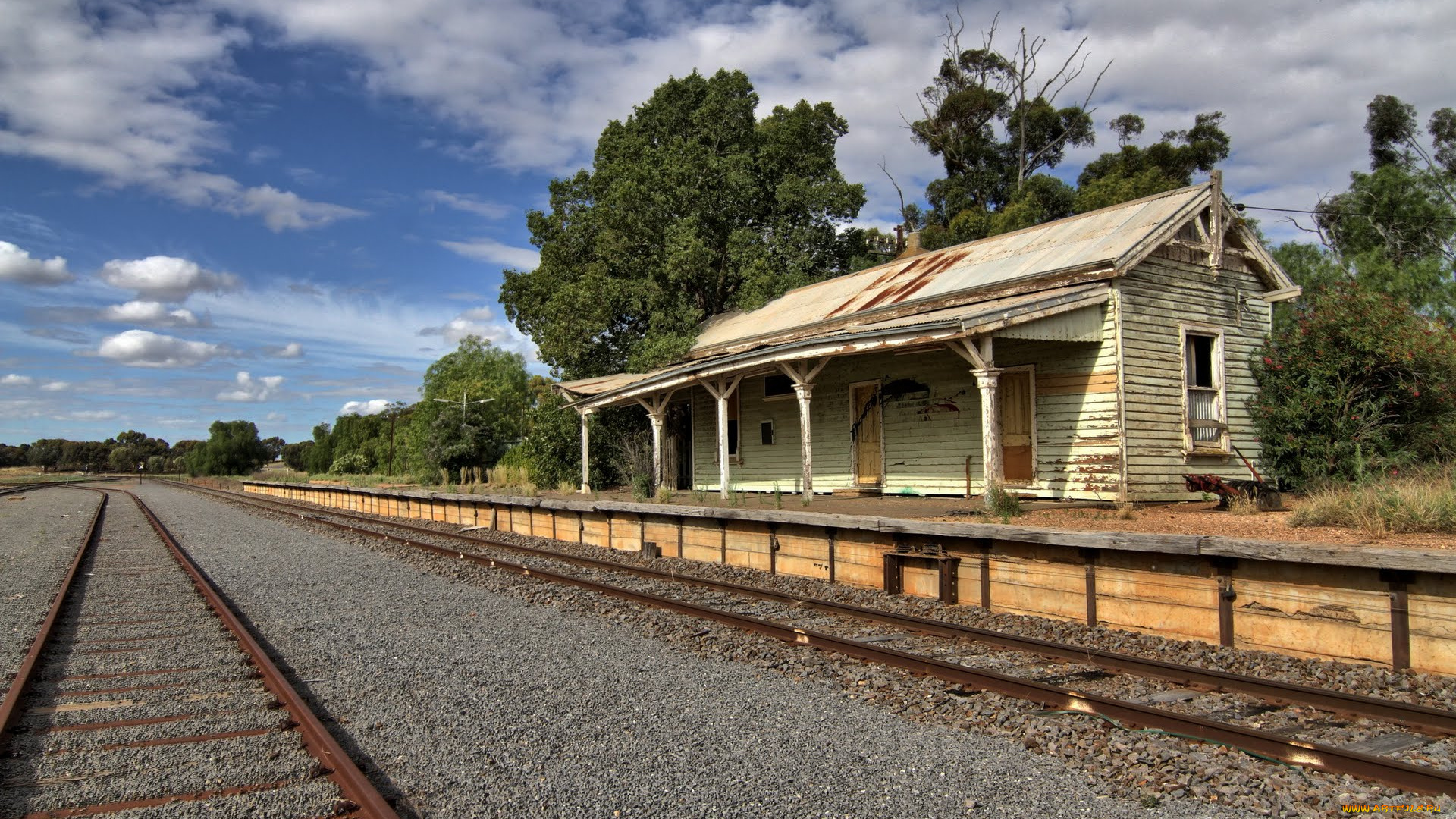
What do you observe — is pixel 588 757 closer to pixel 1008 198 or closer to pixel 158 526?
pixel 158 526

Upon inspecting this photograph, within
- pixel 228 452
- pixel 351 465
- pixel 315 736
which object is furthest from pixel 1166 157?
pixel 228 452

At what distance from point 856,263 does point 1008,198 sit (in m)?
13.6

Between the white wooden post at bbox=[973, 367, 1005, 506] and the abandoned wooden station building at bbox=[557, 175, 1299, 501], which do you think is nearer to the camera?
the white wooden post at bbox=[973, 367, 1005, 506]

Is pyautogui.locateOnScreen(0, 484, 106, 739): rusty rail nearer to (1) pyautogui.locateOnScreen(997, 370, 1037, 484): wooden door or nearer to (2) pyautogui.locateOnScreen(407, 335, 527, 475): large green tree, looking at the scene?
(1) pyautogui.locateOnScreen(997, 370, 1037, 484): wooden door

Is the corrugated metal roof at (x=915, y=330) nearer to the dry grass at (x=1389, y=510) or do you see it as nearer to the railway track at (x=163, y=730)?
the dry grass at (x=1389, y=510)

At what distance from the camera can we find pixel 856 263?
29.5 meters

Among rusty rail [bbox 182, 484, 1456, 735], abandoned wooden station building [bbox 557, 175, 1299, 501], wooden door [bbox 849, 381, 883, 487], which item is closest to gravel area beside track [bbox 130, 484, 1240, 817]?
rusty rail [bbox 182, 484, 1456, 735]

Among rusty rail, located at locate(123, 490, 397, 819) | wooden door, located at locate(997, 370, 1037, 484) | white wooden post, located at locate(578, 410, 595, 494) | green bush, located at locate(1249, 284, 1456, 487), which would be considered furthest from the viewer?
white wooden post, located at locate(578, 410, 595, 494)

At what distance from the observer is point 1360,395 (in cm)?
1355

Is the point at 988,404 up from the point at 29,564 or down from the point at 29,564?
up

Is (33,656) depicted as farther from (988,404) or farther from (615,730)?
(988,404)

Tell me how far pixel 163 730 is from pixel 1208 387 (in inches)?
550

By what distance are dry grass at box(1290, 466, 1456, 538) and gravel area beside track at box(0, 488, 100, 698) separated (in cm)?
1076

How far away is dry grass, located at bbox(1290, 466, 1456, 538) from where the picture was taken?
7.77 m
